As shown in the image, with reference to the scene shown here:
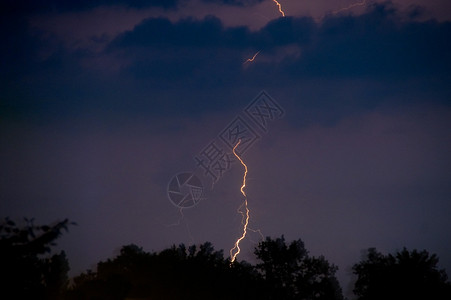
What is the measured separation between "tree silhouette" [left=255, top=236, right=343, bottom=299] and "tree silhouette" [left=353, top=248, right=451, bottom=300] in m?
6.35

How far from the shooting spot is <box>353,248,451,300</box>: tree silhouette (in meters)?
23.4

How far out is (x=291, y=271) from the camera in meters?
34.7

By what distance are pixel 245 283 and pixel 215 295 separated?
127 inches

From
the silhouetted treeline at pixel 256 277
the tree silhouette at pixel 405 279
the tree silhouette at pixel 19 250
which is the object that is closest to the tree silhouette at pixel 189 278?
the silhouetted treeline at pixel 256 277

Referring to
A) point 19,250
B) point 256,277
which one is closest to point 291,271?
point 256,277

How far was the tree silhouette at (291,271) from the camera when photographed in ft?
108

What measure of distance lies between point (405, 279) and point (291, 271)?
1181 cm

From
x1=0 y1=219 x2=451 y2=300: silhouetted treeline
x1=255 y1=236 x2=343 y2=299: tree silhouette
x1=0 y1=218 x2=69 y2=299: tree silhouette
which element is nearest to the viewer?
x1=0 y1=218 x2=69 y2=299: tree silhouette

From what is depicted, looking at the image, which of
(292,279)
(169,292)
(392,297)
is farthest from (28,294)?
(292,279)

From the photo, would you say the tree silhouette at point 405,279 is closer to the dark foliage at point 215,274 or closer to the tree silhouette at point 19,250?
the dark foliage at point 215,274

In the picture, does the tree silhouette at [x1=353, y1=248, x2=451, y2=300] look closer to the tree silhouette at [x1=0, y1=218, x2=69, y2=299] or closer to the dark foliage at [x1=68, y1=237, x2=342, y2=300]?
the dark foliage at [x1=68, y1=237, x2=342, y2=300]

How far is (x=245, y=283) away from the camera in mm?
27781

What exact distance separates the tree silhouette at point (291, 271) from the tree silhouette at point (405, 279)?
6350 millimetres

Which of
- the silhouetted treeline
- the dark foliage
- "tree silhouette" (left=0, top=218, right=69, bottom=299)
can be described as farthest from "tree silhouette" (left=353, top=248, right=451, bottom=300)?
"tree silhouette" (left=0, top=218, right=69, bottom=299)
